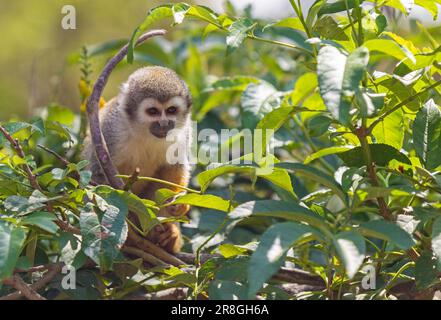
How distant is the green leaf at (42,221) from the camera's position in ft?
7.60

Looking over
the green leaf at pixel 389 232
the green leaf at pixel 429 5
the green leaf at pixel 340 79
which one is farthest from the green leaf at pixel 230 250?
the green leaf at pixel 429 5

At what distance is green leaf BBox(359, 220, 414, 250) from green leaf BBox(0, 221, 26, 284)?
111 centimetres

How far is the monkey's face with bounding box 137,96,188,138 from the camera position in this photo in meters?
4.46

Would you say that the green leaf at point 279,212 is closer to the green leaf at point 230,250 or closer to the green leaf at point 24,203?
the green leaf at point 230,250

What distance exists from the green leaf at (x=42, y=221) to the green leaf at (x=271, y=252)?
71 cm

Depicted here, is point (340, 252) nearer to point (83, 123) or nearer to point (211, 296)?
point (211, 296)

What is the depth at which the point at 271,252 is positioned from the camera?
2.02 meters

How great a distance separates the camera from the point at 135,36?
2.51 metres

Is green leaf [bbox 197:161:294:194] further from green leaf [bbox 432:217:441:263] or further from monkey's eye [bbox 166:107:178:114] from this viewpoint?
monkey's eye [bbox 166:107:178:114]

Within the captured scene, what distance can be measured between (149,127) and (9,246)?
7.70 feet

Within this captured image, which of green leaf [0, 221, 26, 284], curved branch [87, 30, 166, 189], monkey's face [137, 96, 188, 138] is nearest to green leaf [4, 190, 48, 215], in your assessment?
green leaf [0, 221, 26, 284]

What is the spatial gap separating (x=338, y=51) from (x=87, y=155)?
2.48 metres

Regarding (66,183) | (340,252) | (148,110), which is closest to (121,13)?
(148,110)

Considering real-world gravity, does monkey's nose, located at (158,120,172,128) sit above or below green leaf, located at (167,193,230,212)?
above
